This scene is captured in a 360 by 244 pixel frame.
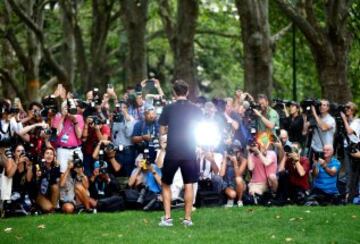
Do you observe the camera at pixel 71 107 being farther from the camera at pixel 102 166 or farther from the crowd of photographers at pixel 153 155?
the camera at pixel 102 166

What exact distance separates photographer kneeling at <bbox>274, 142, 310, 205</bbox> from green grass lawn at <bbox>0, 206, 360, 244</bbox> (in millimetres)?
1020

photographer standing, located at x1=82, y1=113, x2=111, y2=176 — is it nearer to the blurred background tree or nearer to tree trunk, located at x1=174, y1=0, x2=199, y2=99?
the blurred background tree

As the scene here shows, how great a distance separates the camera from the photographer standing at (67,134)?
16000 mm

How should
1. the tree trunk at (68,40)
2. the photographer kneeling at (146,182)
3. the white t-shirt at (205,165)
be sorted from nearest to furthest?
the photographer kneeling at (146,182) → the white t-shirt at (205,165) → the tree trunk at (68,40)

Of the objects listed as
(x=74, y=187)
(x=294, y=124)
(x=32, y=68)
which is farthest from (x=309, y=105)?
(x=32, y=68)

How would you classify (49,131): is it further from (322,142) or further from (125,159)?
(322,142)

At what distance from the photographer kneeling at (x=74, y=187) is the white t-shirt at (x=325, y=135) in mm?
4517

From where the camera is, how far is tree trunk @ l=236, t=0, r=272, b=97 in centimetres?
2191

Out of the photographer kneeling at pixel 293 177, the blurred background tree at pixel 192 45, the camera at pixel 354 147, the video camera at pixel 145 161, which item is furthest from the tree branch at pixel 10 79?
the camera at pixel 354 147

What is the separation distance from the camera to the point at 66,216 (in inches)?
573

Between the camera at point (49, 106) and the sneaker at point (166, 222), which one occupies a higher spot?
the camera at point (49, 106)

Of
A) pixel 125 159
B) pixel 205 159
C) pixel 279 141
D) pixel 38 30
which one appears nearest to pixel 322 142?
pixel 279 141

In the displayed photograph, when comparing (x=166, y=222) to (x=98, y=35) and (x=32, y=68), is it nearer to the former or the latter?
(x=32, y=68)

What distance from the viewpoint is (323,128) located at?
1680 centimetres
